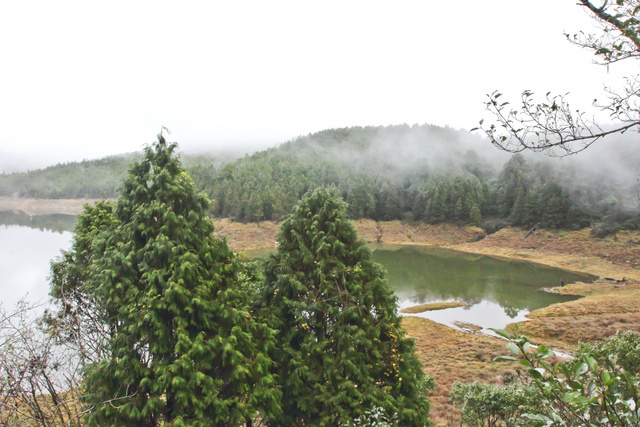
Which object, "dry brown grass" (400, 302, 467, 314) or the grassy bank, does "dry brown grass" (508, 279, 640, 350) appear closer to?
the grassy bank

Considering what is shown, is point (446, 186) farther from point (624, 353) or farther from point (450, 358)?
point (624, 353)

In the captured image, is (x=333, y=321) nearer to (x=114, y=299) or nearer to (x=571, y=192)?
(x=114, y=299)

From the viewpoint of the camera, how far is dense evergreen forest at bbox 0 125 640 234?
60584 millimetres

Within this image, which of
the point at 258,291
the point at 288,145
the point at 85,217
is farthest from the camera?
the point at 288,145

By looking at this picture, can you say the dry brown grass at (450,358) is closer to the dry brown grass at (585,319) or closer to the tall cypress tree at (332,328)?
the dry brown grass at (585,319)

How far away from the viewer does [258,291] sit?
30.8ft

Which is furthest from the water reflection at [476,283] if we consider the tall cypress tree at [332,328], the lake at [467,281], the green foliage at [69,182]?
the green foliage at [69,182]

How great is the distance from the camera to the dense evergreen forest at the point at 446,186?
6058 centimetres

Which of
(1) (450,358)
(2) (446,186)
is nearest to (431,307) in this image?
(1) (450,358)

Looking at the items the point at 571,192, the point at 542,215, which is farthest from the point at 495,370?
the point at 571,192

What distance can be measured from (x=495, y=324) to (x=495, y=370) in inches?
387

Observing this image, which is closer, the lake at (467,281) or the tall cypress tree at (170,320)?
the tall cypress tree at (170,320)

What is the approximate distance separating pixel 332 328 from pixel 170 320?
3.48 m

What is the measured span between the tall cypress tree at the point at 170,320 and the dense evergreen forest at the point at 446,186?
14.6 meters
